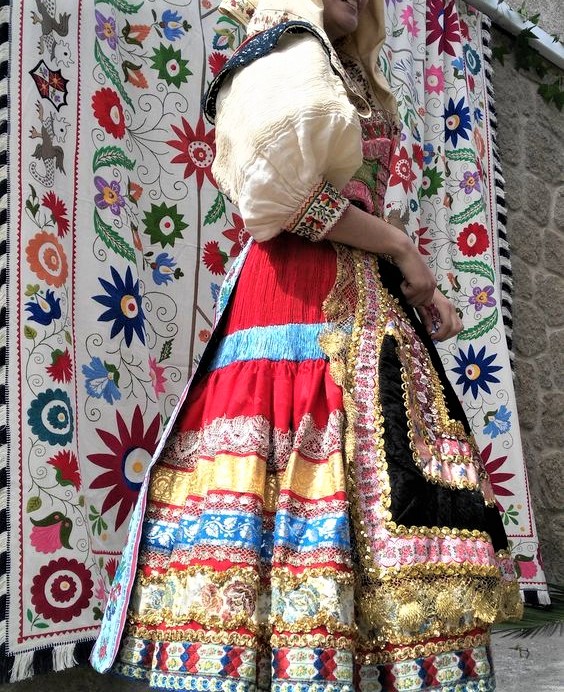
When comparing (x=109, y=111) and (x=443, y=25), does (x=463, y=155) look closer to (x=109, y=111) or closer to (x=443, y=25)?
(x=443, y=25)

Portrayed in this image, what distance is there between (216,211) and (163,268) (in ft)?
0.75

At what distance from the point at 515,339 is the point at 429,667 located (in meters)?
2.37

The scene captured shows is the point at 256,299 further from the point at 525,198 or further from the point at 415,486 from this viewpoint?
the point at 525,198

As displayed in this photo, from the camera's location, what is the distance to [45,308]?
159 cm

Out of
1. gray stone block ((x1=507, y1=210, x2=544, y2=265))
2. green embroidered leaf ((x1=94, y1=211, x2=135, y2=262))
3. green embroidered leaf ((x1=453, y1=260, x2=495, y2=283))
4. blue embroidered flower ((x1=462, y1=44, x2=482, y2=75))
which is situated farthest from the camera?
gray stone block ((x1=507, y1=210, x2=544, y2=265))

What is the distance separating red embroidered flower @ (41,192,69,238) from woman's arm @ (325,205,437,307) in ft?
2.38

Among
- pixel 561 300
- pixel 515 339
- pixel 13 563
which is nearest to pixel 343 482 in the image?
pixel 13 563

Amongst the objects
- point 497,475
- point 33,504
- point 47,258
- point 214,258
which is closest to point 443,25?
point 214,258

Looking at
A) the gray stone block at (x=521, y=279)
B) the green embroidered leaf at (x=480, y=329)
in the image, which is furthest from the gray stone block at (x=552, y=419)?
the green embroidered leaf at (x=480, y=329)

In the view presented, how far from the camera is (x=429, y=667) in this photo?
1008 millimetres

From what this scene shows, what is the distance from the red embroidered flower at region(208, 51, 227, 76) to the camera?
2.14 m

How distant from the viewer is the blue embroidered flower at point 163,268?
1957 mm

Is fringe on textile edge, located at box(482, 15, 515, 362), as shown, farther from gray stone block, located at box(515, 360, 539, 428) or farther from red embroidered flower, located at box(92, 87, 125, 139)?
red embroidered flower, located at box(92, 87, 125, 139)

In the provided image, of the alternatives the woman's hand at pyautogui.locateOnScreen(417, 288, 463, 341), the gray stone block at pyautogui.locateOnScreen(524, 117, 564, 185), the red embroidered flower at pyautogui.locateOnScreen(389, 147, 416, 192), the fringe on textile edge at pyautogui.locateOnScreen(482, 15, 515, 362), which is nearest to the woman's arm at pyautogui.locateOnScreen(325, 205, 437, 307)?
the woman's hand at pyautogui.locateOnScreen(417, 288, 463, 341)
